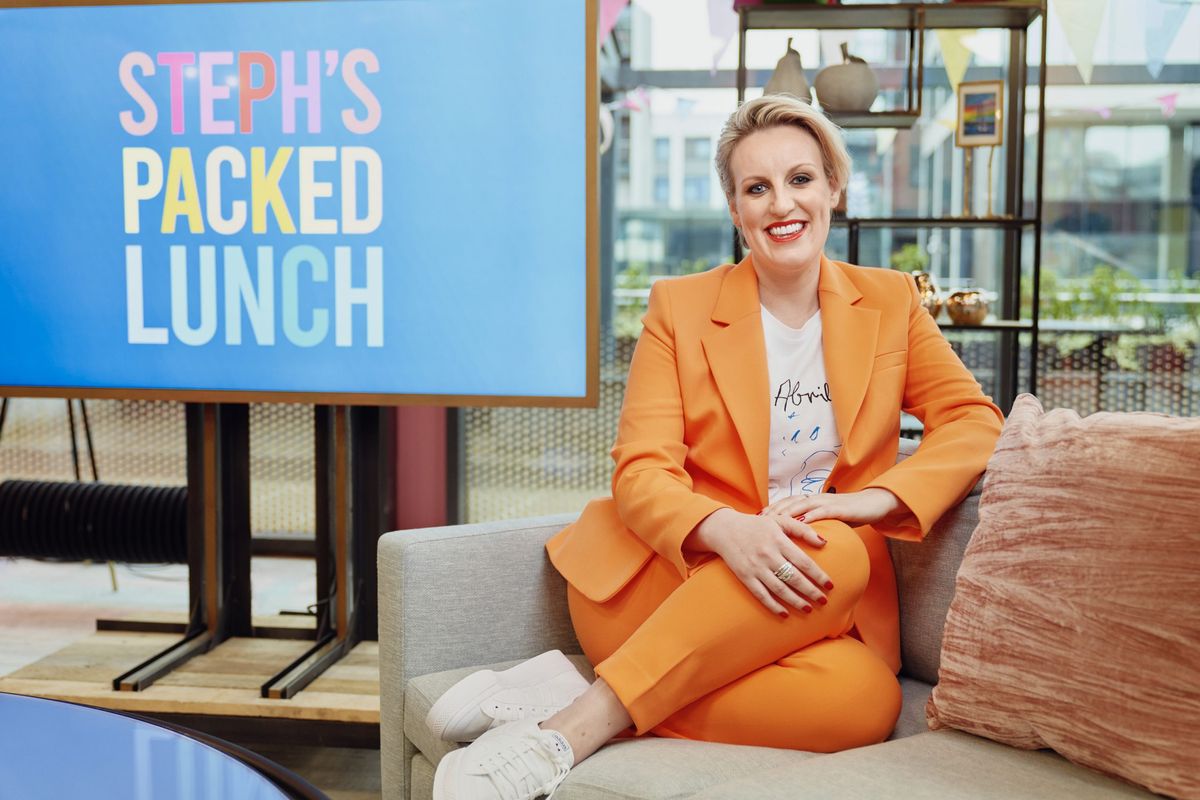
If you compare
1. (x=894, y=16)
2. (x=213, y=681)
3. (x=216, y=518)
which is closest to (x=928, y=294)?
(x=894, y=16)

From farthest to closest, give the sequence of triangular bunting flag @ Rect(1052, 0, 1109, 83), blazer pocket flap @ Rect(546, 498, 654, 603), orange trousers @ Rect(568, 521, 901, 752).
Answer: triangular bunting flag @ Rect(1052, 0, 1109, 83) → blazer pocket flap @ Rect(546, 498, 654, 603) → orange trousers @ Rect(568, 521, 901, 752)

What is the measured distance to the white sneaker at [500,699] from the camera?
137cm

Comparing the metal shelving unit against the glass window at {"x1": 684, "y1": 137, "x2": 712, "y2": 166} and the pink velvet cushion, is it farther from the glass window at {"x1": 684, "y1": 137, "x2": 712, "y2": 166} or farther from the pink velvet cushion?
the pink velvet cushion

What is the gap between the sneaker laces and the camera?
1.23 m

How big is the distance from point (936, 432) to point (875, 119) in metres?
1.47

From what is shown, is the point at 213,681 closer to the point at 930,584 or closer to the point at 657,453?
the point at 657,453

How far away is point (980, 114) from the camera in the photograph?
2.84 m

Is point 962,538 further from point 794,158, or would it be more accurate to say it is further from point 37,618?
point 37,618

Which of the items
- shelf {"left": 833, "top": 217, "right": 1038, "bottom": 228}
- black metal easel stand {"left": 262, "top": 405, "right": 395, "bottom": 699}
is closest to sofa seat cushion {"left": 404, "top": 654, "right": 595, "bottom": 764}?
black metal easel stand {"left": 262, "top": 405, "right": 395, "bottom": 699}

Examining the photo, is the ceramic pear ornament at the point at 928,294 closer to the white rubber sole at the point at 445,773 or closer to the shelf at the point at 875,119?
the shelf at the point at 875,119

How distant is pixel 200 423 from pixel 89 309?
336mm

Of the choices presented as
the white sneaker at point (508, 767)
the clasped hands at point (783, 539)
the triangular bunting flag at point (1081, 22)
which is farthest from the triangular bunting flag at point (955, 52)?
the white sneaker at point (508, 767)

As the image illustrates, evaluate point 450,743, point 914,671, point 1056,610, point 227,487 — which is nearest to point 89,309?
point 227,487

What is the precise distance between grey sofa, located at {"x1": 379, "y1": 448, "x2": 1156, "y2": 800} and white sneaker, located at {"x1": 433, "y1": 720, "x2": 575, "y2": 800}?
3 cm
